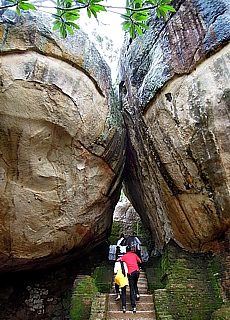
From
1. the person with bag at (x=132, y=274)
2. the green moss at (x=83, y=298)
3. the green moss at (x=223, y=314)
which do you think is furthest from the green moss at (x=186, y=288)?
the green moss at (x=83, y=298)

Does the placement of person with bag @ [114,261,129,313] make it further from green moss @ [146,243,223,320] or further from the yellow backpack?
green moss @ [146,243,223,320]

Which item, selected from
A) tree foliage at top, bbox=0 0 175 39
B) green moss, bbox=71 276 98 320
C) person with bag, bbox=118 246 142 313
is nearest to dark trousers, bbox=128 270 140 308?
person with bag, bbox=118 246 142 313

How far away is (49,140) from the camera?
6.16 metres

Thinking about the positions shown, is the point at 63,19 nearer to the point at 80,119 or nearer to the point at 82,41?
the point at 80,119

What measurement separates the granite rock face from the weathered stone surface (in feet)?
4.11

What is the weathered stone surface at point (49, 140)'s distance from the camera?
5809 millimetres

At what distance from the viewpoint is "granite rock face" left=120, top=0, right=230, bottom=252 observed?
5523 mm

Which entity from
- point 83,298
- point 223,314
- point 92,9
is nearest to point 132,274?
point 83,298

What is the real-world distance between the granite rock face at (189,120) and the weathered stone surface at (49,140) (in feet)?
4.11

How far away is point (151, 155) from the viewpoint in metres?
6.87

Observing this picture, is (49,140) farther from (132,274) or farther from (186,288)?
(186,288)

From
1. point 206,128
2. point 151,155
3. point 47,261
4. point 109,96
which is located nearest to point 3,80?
point 109,96

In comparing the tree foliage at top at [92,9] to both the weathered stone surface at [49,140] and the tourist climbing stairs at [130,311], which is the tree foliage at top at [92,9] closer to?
the weathered stone surface at [49,140]

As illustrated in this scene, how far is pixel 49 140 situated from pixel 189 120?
2.95m
